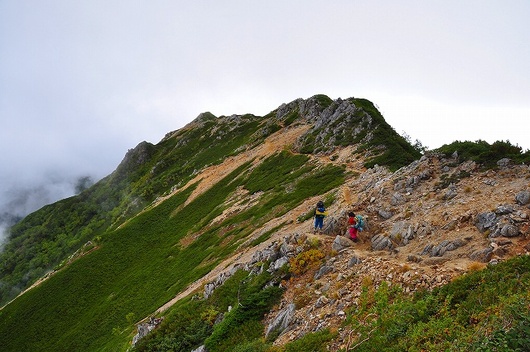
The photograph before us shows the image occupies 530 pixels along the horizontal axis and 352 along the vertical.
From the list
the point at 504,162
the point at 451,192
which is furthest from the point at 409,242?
the point at 504,162

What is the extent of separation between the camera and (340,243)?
2125 centimetres

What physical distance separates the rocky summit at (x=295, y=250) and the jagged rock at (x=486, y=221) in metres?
0.07

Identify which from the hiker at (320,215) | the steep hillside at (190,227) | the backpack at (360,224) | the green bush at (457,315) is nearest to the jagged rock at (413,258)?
the green bush at (457,315)

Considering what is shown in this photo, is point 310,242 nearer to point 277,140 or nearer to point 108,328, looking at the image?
point 108,328

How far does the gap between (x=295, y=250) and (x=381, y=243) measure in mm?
5481

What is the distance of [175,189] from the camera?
3706 inches

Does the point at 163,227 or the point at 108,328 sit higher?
the point at 163,227

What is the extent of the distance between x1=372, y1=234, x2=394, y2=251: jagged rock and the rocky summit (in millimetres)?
68

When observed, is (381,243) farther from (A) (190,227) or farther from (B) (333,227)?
(A) (190,227)

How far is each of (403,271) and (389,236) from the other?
5627 millimetres

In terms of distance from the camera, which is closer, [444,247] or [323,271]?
[444,247]

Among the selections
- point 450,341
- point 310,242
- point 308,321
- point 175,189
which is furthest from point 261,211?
point 175,189

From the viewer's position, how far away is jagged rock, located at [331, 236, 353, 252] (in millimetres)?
21031

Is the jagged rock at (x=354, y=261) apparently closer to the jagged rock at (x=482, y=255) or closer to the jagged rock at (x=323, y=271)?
the jagged rock at (x=323, y=271)
